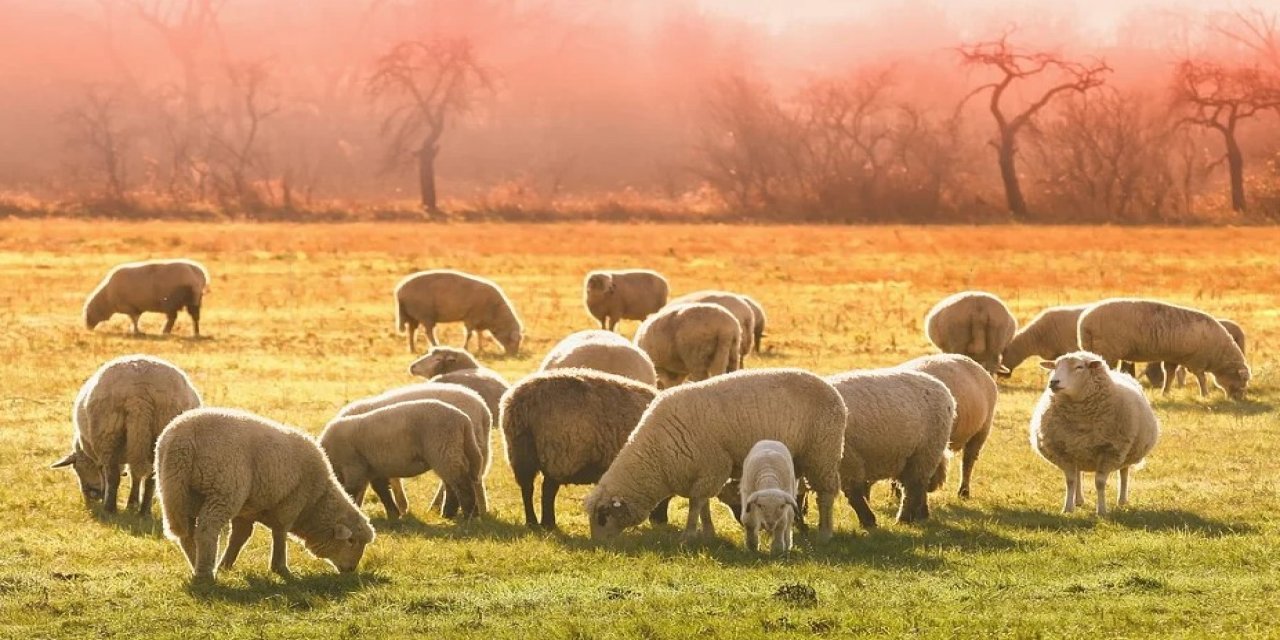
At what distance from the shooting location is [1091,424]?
14891 mm

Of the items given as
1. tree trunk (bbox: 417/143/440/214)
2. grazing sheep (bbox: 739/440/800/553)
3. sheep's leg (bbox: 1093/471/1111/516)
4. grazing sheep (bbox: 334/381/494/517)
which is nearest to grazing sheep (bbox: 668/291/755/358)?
grazing sheep (bbox: 334/381/494/517)

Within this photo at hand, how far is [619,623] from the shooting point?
10367 mm

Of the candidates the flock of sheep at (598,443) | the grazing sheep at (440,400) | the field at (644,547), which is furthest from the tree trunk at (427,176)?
the grazing sheep at (440,400)

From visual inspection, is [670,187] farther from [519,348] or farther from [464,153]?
[519,348]

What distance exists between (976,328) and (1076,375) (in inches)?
387

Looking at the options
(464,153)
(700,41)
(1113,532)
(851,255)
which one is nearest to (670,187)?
(464,153)

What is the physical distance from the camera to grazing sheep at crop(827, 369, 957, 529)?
14.1m

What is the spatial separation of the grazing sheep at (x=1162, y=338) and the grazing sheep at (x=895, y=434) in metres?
8.91

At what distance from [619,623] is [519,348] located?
63.6 feet

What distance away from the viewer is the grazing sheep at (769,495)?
12.2m

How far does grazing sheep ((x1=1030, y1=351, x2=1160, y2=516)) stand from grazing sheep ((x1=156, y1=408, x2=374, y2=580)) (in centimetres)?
611

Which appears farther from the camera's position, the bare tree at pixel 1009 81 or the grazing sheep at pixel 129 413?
the bare tree at pixel 1009 81

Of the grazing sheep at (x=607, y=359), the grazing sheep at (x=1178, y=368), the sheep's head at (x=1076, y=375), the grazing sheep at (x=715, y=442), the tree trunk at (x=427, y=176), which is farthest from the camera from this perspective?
the tree trunk at (x=427, y=176)

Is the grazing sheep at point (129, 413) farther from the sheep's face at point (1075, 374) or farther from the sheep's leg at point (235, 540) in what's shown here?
the sheep's face at point (1075, 374)
